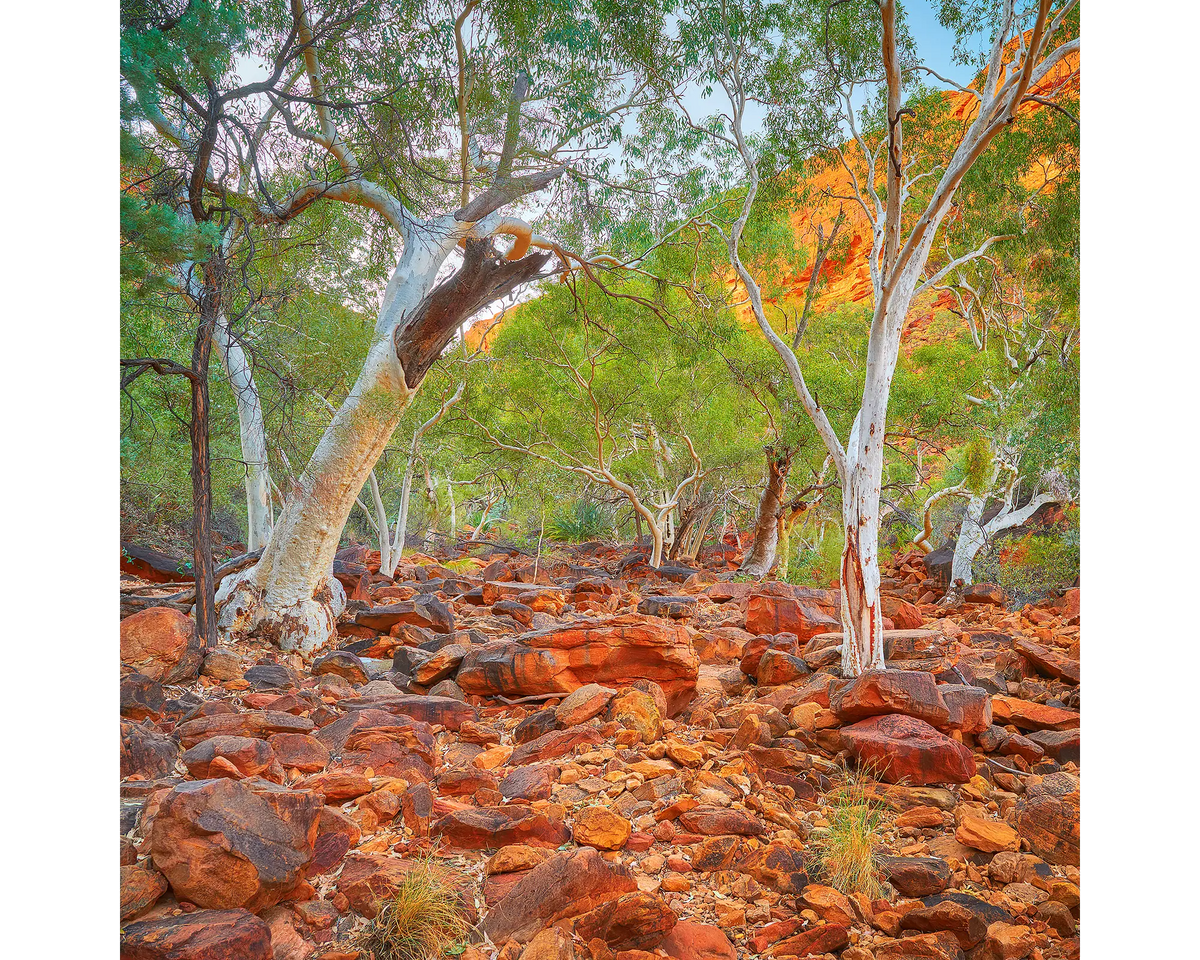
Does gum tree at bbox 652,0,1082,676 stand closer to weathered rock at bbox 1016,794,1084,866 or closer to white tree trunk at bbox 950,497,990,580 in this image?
weathered rock at bbox 1016,794,1084,866

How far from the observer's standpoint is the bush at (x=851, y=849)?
2854 millimetres

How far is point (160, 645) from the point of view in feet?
16.2

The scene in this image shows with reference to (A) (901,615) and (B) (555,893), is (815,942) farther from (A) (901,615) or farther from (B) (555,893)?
(A) (901,615)

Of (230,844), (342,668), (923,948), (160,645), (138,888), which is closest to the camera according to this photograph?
(138,888)

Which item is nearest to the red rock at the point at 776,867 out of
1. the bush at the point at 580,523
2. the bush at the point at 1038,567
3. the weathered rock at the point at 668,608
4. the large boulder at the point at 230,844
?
the large boulder at the point at 230,844

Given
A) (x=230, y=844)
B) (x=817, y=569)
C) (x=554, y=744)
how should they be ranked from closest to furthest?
(x=230, y=844) → (x=554, y=744) → (x=817, y=569)

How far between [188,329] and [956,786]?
6.69 m

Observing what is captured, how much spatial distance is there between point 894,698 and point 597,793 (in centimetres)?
209

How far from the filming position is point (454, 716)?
15.5 feet

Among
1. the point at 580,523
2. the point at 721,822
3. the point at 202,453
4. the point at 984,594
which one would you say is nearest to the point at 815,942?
the point at 721,822

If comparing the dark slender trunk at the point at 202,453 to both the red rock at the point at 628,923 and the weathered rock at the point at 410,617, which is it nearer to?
the weathered rock at the point at 410,617
